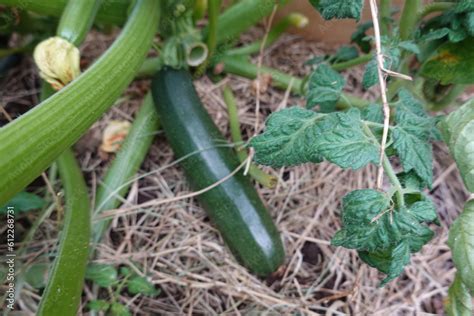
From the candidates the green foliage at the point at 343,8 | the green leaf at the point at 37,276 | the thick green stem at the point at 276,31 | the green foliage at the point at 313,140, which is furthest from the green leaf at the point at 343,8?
the green leaf at the point at 37,276

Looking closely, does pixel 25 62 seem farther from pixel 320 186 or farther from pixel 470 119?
pixel 470 119

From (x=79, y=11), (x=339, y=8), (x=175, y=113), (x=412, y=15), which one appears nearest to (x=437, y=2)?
(x=412, y=15)

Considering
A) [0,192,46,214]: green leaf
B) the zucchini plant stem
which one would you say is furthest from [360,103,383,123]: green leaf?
[0,192,46,214]: green leaf

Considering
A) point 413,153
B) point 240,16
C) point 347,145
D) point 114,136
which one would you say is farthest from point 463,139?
point 114,136

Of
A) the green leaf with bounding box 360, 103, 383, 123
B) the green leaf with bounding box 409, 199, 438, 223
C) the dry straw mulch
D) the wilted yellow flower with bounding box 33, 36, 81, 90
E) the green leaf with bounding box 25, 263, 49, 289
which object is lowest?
the dry straw mulch

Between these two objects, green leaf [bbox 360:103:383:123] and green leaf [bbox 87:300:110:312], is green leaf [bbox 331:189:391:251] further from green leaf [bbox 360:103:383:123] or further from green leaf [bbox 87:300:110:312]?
green leaf [bbox 87:300:110:312]

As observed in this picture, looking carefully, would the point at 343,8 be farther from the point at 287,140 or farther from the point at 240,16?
the point at 240,16
